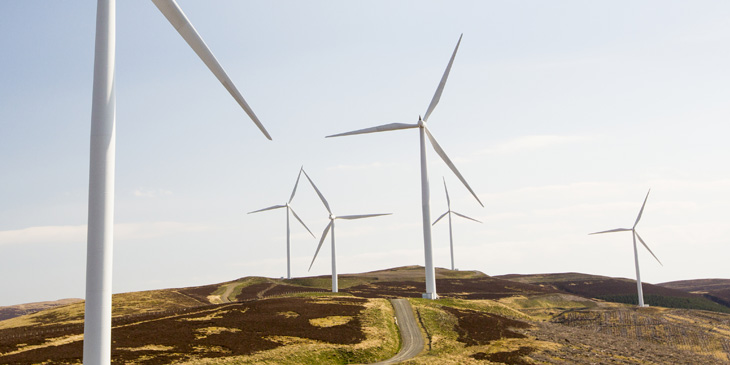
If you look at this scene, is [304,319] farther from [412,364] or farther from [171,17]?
[171,17]

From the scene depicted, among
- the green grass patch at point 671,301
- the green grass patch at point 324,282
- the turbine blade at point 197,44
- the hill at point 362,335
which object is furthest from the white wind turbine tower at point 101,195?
the green grass patch at point 671,301

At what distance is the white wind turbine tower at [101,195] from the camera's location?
26.0 meters

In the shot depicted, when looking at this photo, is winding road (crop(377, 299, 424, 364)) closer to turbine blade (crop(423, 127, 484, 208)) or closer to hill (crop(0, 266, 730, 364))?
hill (crop(0, 266, 730, 364))

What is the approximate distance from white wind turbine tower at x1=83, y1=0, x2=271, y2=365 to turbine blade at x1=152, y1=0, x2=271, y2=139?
2.75 m

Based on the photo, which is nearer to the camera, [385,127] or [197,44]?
[197,44]

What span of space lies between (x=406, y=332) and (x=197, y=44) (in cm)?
5500

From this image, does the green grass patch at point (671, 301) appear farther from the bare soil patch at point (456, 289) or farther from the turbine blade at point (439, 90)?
the turbine blade at point (439, 90)

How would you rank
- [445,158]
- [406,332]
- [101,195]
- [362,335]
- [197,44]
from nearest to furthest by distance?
[101,195] < [197,44] < [362,335] < [406,332] < [445,158]

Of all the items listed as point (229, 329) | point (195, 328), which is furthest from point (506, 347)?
point (195, 328)

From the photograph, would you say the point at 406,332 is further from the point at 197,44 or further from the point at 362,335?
the point at 197,44

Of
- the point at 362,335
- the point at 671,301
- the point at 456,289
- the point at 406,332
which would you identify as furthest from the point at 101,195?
the point at 671,301

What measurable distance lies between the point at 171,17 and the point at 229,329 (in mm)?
49048

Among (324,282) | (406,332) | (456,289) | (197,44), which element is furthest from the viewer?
(324,282)

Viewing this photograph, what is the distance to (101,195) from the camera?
2620 centimetres
